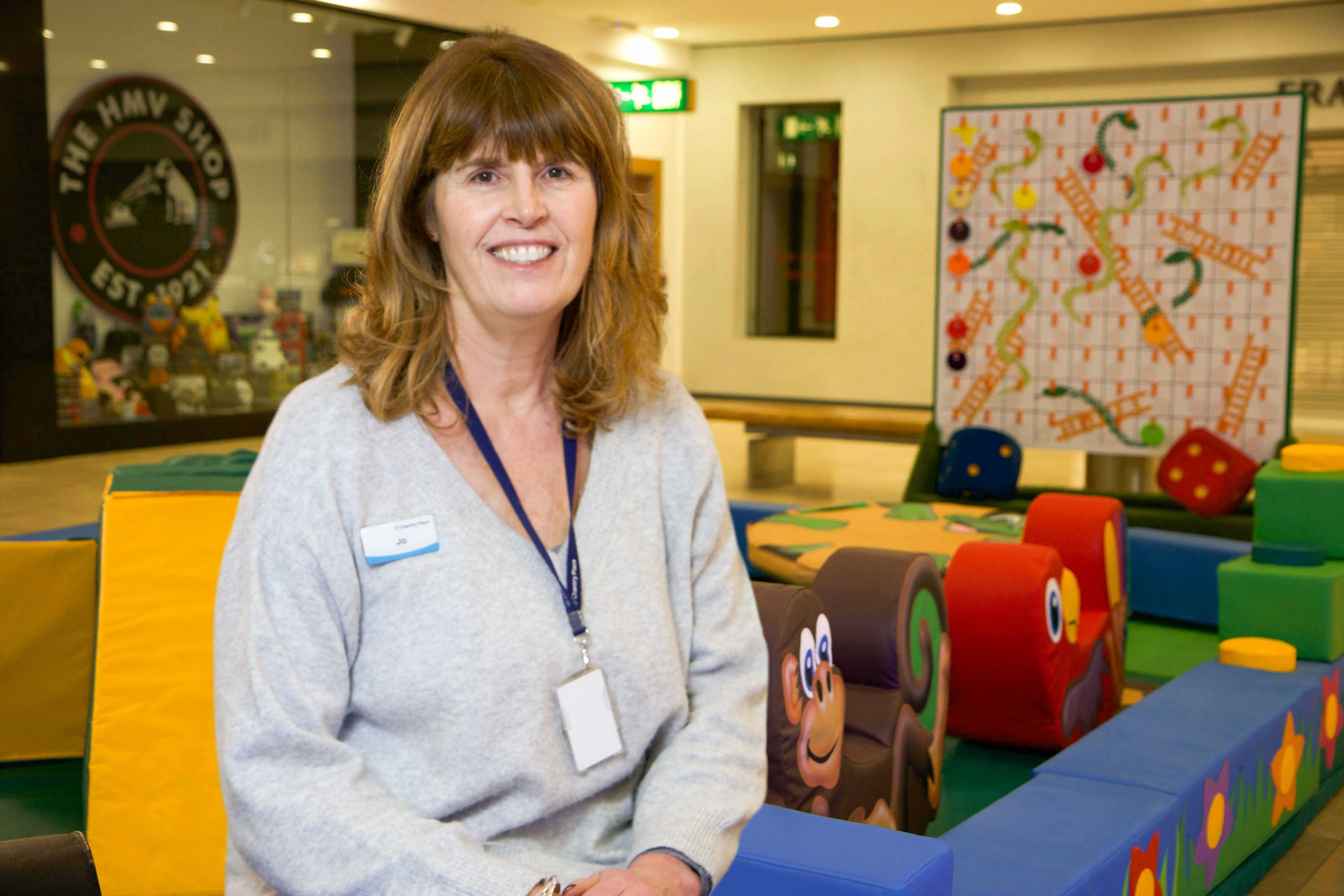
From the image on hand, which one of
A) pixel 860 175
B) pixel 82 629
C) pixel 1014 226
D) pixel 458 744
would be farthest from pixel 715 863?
pixel 860 175

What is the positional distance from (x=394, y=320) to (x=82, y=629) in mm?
2389

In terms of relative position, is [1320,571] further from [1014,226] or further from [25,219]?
[25,219]

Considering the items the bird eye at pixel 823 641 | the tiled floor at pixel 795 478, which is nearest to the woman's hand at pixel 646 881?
the bird eye at pixel 823 641

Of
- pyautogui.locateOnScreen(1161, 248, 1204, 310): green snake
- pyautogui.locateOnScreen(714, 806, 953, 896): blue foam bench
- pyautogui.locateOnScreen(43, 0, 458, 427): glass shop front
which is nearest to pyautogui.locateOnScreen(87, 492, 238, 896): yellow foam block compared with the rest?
pyautogui.locateOnScreen(714, 806, 953, 896): blue foam bench

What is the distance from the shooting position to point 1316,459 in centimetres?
355

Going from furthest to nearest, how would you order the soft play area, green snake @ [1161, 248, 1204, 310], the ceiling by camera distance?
the ceiling
green snake @ [1161, 248, 1204, 310]
the soft play area

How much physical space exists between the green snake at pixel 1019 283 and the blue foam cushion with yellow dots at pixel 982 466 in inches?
12.4

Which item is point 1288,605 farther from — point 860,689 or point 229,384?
point 229,384

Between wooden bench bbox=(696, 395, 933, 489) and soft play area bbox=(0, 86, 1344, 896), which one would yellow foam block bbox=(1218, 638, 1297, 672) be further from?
wooden bench bbox=(696, 395, 933, 489)

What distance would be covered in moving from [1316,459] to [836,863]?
2.57m

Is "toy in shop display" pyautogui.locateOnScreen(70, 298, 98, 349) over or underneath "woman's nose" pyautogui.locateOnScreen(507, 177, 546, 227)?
underneath

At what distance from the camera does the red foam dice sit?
519 centimetres

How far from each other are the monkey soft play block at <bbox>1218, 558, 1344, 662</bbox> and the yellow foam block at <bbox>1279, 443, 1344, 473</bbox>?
12.0 inches

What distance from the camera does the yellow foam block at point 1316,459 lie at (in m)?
3.55
